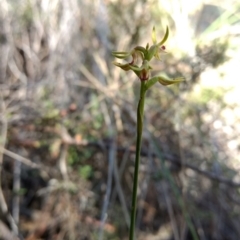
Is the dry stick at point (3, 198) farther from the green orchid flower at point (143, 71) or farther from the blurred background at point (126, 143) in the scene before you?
the green orchid flower at point (143, 71)

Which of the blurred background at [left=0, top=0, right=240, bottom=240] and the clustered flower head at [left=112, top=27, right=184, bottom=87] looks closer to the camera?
the clustered flower head at [left=112, top=27, right=184, bottom=87]

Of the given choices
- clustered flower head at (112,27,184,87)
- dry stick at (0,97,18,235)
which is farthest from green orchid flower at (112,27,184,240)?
dry stick at (0,97,18,235)

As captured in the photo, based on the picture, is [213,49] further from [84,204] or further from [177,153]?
[84,204]

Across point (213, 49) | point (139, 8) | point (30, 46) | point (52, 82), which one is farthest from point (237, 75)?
point (30, 46)

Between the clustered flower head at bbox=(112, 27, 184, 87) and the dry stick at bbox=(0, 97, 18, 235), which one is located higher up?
the clustered flower head at bbox=(112, 27, 184, 87)

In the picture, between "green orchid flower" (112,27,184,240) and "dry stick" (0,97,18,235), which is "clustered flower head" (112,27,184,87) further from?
"dry stick" (0,97,18,235)

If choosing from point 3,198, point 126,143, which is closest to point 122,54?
point 3,198

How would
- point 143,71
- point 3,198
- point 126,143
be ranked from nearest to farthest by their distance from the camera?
point 143,71 < point 3,198 < point 126,143

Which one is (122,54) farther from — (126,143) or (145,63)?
(126,143)
